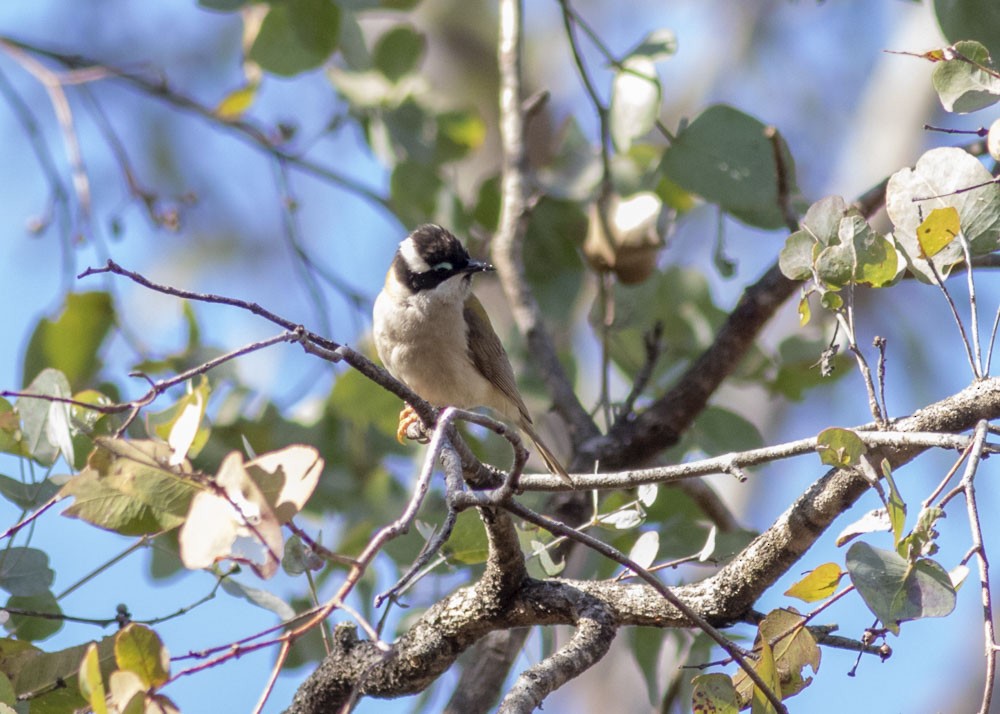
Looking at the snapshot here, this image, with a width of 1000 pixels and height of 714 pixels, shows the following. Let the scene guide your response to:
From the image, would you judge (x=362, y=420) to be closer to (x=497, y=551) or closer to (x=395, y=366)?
(x=395, y=366)

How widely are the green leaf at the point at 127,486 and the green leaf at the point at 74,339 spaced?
1.84 meters

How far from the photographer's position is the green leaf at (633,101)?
3846 mm

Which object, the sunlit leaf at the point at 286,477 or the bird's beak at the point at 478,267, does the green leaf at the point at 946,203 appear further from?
the bird's beak at the point at 478,267

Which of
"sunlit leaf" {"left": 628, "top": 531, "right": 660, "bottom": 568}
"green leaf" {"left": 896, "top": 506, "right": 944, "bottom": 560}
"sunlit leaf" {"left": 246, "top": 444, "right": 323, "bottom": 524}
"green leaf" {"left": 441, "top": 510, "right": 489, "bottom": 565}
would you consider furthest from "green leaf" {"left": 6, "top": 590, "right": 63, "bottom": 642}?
"green leaf" {"left": 896, "top": 506, "right": 944, "bottom": 560}

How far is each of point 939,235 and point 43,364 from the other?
2.90m

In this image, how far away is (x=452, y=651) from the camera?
2.54 metres

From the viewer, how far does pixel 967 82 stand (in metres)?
A: 2.12

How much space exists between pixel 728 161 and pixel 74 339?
238 cm

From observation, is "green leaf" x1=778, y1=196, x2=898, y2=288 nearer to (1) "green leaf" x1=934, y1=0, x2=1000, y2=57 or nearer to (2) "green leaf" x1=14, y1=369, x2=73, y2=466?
(1) "green leaf" x1=934, y1=0, x2=1000, y2=57

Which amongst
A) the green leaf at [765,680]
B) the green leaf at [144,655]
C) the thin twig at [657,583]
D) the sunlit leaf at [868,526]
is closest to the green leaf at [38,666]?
the green leaf at [144,655]

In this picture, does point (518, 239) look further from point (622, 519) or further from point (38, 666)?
point (38, 666)

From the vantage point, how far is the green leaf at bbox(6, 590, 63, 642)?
2682mm

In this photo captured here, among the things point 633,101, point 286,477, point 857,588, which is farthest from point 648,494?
point 633,101

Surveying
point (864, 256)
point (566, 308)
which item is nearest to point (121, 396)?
point (566, 308)
